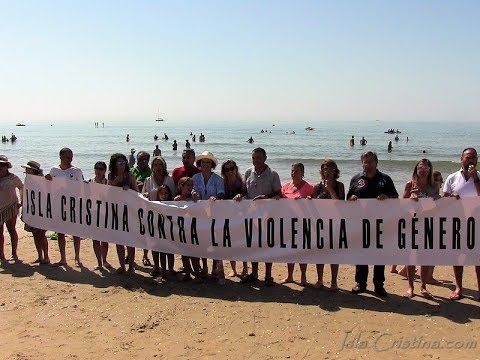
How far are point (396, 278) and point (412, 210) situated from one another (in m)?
1.60

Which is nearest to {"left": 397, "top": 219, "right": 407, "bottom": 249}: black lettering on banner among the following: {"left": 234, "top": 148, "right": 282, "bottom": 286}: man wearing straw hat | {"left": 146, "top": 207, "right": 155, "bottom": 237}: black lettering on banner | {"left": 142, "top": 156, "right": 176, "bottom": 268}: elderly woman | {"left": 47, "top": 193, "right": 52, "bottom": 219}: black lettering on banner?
{"left": 234, "top": 148, "right": 282, "bottom": 286}: man wearing straw hat

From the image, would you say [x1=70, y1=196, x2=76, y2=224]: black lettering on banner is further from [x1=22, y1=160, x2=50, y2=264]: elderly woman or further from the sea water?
the sea water

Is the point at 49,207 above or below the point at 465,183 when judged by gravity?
below

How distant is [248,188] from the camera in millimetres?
6574

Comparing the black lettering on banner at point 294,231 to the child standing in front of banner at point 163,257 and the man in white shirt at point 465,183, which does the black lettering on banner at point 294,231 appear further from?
the man in white shirt at point 465,183

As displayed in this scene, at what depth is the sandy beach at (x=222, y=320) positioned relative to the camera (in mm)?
4676

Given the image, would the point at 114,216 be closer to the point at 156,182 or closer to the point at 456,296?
the point at 156,182

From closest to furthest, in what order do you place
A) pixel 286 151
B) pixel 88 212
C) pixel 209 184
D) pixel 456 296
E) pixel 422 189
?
pixel 456 296, pixel 422 189, pixel 209 184, pixel 88 212, pixel 286 151

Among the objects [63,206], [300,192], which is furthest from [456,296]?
[63,206]

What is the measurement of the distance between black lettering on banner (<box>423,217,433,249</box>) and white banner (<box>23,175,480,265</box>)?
1 cm

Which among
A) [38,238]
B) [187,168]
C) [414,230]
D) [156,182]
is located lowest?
[38,238]

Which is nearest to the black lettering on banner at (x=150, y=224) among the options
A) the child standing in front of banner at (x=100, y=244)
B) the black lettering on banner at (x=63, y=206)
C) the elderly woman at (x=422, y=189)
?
the child standing in front of banner at (x=100, y=244)

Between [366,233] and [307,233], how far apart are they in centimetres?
76

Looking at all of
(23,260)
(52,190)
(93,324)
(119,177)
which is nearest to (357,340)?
(93,324)
